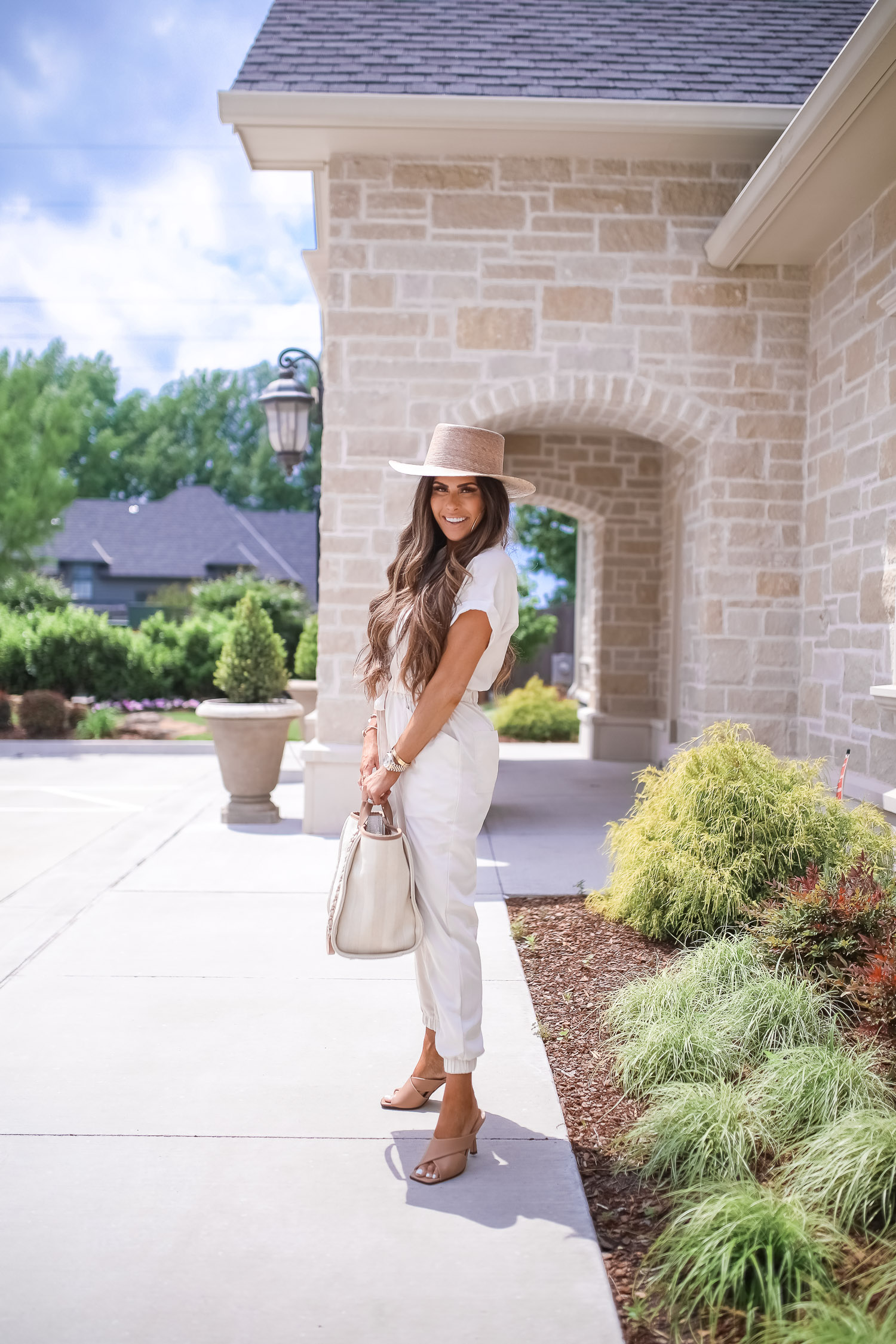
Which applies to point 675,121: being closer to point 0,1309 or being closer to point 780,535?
point 780,535

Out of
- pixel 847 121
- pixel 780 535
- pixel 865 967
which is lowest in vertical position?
pixel 865 967

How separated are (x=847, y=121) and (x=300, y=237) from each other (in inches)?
2942

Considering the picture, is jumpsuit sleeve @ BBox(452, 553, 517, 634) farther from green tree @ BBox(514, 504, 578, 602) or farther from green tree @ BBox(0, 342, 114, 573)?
green tree @ BBox(0, 342, 114, 573)

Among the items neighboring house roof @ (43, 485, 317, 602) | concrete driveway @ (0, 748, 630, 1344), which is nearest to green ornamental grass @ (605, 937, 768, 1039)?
concrete driveway @ (0, 748, 630, 1344)

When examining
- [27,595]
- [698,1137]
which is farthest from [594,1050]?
[27,595]

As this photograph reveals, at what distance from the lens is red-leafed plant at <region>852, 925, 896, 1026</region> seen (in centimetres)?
293

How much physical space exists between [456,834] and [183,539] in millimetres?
35286

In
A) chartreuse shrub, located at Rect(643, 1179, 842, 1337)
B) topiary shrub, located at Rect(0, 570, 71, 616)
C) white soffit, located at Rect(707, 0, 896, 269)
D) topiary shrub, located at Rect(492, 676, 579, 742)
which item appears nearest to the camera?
chartreuse shrub, located at Rect(643, 1179, 842, 1337)

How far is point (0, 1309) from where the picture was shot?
219 centimetres

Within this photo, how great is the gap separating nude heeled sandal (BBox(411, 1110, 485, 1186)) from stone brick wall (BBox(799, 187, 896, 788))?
12.6 ft

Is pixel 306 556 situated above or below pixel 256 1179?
above

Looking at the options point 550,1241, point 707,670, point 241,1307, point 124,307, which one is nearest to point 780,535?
point 707,670

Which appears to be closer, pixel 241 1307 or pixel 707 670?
pixel 241 1307

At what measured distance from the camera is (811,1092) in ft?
9.25
